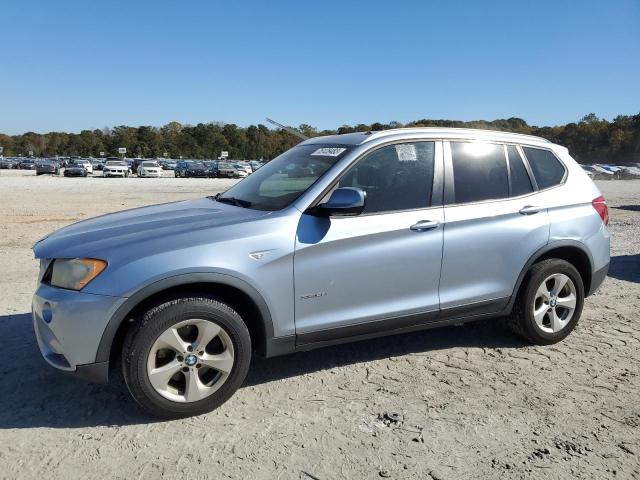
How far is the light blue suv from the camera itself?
294cm

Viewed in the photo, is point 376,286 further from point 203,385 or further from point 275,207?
point 203,385

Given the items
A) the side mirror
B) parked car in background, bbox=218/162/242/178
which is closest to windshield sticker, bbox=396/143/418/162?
the side mirror

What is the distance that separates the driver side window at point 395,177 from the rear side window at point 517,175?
2.64 ft

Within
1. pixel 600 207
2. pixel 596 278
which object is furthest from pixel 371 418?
pixel 600 207

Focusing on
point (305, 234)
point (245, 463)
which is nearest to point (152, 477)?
point (245, 463)

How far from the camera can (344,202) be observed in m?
3.25

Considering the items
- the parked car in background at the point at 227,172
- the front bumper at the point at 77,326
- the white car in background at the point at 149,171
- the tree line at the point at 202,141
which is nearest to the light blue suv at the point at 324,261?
the front bumper at the point at 77,326

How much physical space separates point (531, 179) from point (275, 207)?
2.26m

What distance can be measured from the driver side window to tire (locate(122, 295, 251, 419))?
1.22 meters

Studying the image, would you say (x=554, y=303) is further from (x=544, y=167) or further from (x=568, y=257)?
(x=544, y=167)

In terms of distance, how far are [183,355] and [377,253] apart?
1428 millimetres

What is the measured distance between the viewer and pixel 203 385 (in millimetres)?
3145

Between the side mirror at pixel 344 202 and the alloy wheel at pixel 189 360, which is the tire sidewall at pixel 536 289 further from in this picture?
the alloy wheel at pixel 189 360

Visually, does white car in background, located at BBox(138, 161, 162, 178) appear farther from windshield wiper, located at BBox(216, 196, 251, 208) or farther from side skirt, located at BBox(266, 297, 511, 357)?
side skirt, located at BBox(266, 297, 511, 357)
